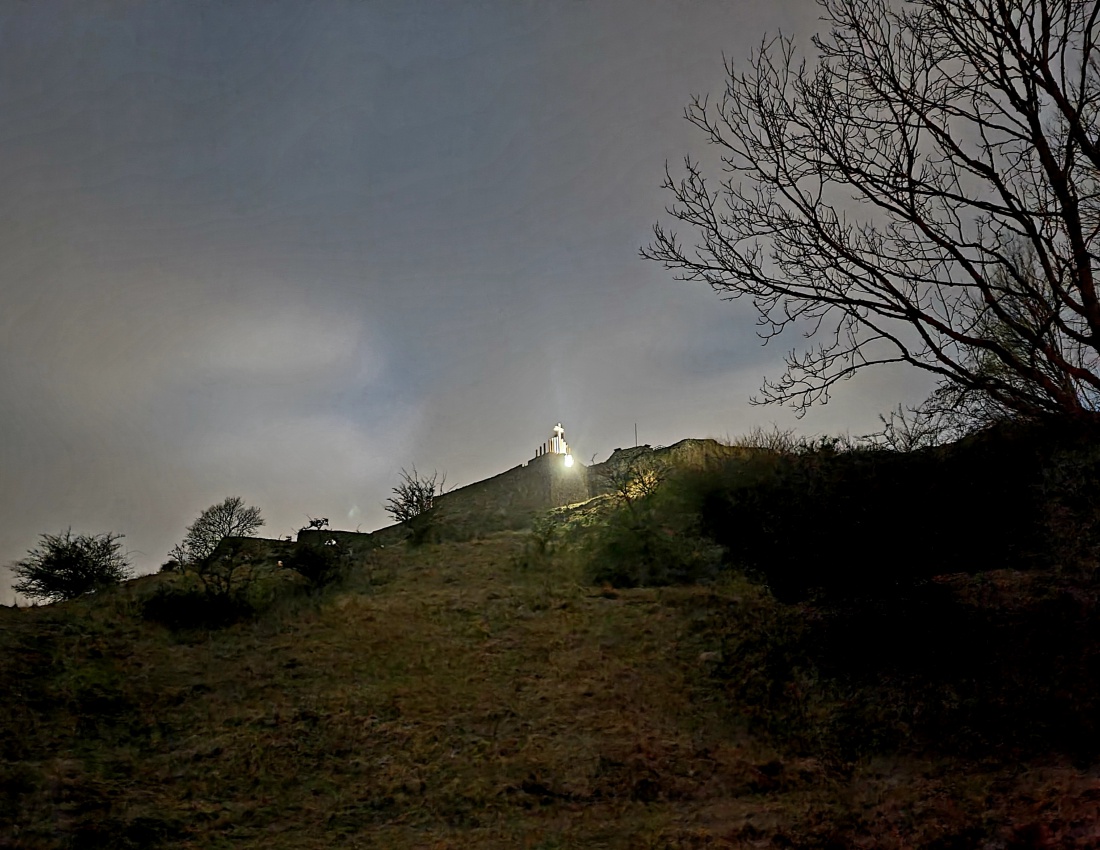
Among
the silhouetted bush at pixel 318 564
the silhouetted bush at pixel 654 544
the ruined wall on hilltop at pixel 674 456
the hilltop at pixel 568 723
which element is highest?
the ruined wall on hilltop at pixel 674 456

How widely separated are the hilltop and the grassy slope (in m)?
0.02

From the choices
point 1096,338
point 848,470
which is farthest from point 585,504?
point 1096,338

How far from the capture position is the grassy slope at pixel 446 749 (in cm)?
397

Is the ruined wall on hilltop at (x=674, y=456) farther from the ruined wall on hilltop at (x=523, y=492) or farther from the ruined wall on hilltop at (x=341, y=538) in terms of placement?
the ruined wall on hilltop at (x=341, y=538)

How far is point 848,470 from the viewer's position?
9.98 m

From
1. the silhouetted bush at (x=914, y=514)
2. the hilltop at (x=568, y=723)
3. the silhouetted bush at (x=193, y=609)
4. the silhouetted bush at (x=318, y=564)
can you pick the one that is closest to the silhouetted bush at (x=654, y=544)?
the silhouetted bush at (x=914, y=514)

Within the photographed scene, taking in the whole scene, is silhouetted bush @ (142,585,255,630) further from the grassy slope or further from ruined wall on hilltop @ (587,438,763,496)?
ruined wall on hilltop @ (587,438,763,496)

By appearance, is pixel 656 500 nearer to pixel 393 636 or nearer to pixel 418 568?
pixel 418 568

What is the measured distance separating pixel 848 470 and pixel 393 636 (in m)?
6.26

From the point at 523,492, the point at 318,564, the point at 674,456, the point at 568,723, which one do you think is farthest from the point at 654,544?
the point at 523,492

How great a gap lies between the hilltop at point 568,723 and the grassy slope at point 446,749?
2cm

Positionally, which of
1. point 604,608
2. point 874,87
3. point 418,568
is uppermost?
point 874,87

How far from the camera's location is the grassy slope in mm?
3967

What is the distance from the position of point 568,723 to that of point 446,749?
97 cm
